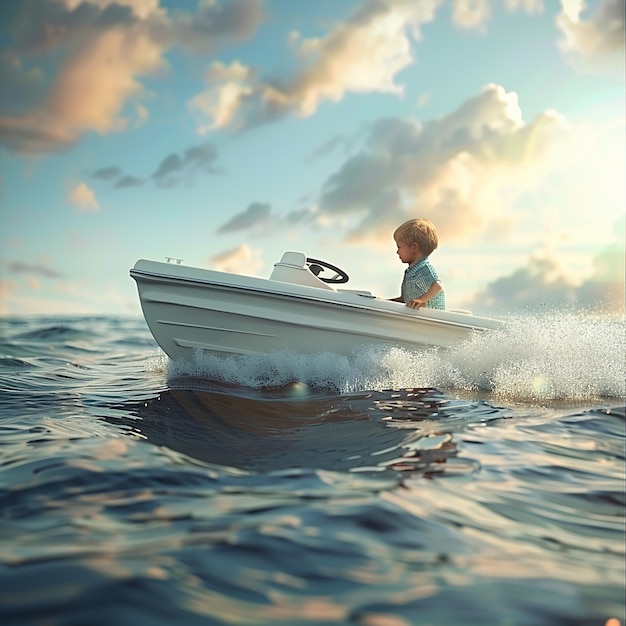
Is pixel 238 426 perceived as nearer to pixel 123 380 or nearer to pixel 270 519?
pixel 270 519

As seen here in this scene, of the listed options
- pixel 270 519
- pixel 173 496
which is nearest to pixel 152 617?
pixel 270 519

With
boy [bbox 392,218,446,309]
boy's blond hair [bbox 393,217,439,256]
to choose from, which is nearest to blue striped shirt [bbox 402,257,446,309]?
boy [bbox 392,218,446,309]

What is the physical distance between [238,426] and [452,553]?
8.09 ft

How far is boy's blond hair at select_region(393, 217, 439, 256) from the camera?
6.68m

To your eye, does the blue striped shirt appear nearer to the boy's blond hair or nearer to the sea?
the boy's blond hair

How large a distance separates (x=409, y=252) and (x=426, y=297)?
1.87ft

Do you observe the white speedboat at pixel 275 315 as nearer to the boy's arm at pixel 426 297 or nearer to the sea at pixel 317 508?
the boy's arm at pixel 426 297

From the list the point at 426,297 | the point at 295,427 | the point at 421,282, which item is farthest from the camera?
the point at 421,282

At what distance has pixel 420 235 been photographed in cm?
667

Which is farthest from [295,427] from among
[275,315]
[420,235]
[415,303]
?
[420,235]

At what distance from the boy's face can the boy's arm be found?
1.23ft

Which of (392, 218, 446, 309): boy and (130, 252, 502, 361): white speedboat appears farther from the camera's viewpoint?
(392, 218, 446, 309): boy

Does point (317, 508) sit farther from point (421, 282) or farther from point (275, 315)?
point (421, 282)

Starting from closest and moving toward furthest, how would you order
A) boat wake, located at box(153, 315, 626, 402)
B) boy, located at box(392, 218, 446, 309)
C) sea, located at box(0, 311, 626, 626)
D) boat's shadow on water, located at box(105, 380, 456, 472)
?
1. sea, located at box(0, 311, 626, 626)
2. boat's shadow on water, located at box(105, 380, 456, 472)
3. boat wake, located at box(153, 315, 626, 402)
4. boy, located at box(392, 218, 446, 309)
